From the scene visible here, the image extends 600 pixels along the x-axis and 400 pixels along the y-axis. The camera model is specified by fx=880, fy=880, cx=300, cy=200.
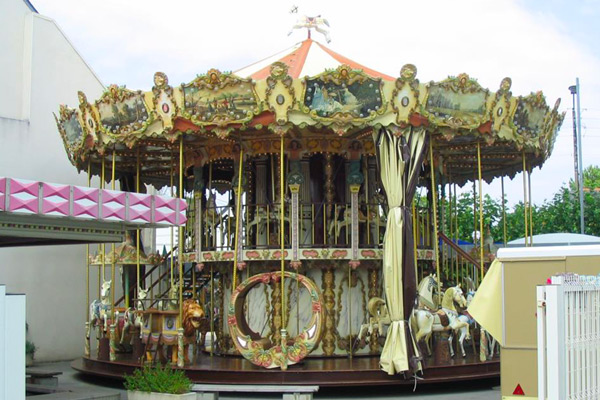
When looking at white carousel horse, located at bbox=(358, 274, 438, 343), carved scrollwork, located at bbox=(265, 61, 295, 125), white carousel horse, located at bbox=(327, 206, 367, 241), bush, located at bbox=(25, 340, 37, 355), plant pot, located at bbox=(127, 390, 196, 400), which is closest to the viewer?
plant pot, located at bbox=(127, 390, 196, 400)

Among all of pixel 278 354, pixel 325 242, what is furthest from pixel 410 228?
pixel 278 354

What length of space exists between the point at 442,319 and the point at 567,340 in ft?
28.6

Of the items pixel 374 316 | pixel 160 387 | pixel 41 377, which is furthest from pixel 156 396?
pixel 374 316

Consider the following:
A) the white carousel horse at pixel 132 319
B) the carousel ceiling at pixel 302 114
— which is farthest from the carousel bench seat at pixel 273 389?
the white carousel horse at pixel 132 319

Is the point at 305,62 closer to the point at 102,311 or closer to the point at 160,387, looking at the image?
the point at 102,311

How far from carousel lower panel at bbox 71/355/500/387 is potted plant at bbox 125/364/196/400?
2.16 m

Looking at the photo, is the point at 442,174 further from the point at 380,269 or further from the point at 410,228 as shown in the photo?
the point at 410,228

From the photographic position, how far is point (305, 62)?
61.5 ft

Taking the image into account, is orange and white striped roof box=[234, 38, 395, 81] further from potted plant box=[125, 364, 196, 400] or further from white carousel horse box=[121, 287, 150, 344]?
potted plant box=[125, 364, 196, 400]

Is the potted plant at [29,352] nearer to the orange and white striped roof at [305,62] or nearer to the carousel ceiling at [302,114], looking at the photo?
the carousel ceiling at [302,114]

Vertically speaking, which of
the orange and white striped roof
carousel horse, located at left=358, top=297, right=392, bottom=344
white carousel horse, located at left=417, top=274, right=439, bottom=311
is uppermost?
the orange and white striped roof

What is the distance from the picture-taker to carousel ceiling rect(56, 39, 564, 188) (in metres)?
16.2

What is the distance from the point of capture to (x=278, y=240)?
60.4 ft

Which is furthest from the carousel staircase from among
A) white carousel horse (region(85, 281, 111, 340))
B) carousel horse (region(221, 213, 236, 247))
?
white carousel horse (region(85, 281, 111, 340))
